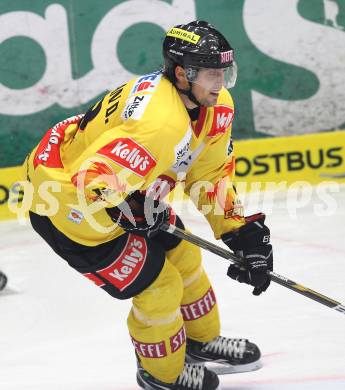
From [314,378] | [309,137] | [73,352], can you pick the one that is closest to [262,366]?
[314,378]

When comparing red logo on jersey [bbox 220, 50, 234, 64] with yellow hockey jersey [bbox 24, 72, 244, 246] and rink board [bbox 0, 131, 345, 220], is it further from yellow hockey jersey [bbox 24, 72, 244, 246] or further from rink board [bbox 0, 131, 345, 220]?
rink board [bbox 0, 131, 345, 220]

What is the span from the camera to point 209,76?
287 cm

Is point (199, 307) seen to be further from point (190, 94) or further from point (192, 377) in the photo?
point (190, 94)

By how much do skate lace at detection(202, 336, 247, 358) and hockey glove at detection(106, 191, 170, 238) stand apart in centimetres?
58

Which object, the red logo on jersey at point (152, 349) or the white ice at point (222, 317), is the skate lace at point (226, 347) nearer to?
the white ice at point (222, 317)

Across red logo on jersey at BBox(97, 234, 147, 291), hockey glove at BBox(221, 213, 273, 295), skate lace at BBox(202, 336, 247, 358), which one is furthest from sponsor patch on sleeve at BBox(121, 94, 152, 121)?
skate lace at BBox(202, 336, 247, 358)

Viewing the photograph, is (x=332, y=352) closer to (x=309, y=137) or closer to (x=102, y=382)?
(x=102, y=382)

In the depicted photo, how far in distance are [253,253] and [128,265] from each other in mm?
436

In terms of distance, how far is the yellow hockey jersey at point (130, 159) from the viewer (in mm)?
2707

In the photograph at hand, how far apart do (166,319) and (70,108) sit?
10.6 feet

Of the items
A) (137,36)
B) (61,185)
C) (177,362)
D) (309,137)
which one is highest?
(61,185)

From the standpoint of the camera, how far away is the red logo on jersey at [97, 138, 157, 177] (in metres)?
2.69

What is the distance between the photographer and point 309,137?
6.02 m

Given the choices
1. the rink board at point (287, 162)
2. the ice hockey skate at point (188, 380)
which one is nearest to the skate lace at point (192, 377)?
the ice hockey skate at point (188, 380)
